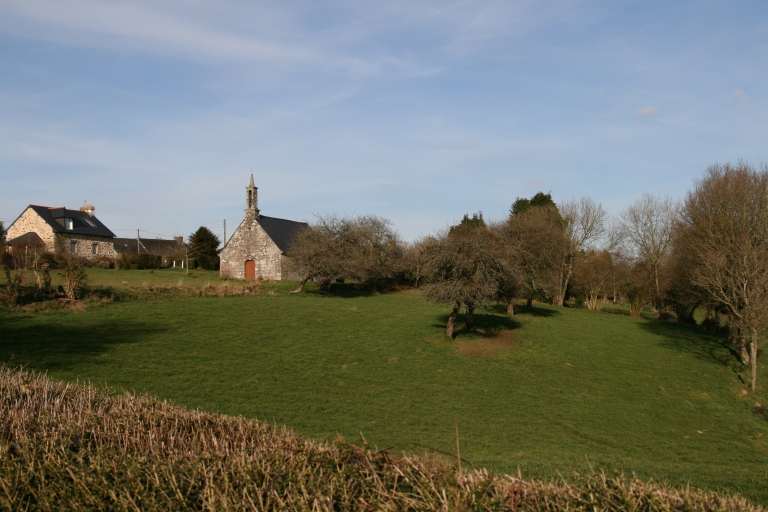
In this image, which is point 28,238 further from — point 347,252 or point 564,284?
point 564,284

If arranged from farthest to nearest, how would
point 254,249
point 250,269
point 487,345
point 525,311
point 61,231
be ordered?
point 61,231 → point 250,269 → point 254,249 → point 525,311 → point 487,345

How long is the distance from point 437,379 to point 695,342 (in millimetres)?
20471

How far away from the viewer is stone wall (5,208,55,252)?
46.6 m

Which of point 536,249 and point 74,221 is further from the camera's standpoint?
point 74,221

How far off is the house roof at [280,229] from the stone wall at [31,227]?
1898cm

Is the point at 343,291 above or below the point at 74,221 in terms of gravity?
below

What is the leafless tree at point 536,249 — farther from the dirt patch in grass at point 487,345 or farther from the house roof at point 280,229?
the house roof at point 280,229

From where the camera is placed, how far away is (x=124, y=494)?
3854 mm

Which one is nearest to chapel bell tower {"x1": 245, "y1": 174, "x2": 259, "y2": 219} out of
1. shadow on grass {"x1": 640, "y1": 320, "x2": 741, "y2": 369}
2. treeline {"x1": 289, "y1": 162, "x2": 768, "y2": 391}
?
treeline {"x1": 289, "y1": 162, "x2": 768, "y2": 391}

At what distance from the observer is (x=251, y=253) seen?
151 feet

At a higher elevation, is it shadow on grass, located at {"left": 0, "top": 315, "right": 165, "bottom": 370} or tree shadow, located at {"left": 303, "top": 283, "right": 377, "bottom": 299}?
tree shadow, located at {"left": 303, "top": 283, "right": 377, "bottom": 299}

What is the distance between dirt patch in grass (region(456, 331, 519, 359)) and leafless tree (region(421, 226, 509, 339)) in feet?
4.05

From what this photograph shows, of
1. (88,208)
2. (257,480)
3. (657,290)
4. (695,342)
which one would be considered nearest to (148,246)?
(88,208)

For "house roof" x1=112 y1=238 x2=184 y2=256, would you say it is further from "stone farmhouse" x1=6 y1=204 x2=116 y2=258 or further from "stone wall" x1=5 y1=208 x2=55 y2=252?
"stone wall" x1=5 y1=208 x2=55 y2=252
